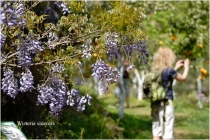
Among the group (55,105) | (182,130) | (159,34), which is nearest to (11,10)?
(55,105)

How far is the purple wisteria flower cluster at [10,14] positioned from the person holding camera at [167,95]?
3065 mm

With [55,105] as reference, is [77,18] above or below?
above

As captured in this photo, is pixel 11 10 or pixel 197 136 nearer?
pixel 11 10

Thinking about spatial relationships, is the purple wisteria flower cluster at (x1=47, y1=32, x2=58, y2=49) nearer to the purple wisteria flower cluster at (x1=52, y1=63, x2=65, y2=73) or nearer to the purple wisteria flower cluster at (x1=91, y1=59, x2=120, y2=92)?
the purple wisteria flower cluster at (x1=52, y1=63, x2=65, y2=73)

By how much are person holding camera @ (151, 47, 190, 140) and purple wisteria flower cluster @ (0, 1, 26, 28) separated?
3.07 meters

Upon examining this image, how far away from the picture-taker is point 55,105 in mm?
4852

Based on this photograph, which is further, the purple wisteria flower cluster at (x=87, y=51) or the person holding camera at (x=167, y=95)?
the person holding camera at (x=167, y=95)

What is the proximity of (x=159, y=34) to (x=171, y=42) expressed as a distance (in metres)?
0.44

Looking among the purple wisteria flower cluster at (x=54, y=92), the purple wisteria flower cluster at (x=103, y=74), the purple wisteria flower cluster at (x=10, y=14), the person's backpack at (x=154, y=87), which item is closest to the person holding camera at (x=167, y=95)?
the person's backpack at (x=154, y=87)

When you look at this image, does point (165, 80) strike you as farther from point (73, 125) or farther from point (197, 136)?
point (197, 136)

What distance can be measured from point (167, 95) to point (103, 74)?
2238 mm

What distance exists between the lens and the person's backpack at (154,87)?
6039 millimetres

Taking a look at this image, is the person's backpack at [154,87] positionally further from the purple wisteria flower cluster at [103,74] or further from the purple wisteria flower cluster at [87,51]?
the purple wisteria flower cluster at [87,51]

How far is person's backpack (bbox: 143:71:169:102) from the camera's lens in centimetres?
604
